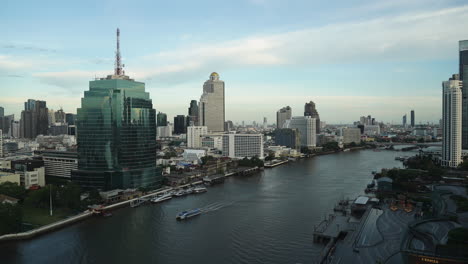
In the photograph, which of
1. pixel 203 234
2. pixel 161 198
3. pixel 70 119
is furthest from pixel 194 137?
pixel 70 119

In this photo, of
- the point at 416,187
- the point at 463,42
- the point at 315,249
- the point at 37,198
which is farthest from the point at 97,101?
the point at 463,42

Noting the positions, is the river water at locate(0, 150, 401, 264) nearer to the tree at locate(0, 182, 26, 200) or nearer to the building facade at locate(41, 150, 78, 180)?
the tree at locate(0, 182, 26, 200)

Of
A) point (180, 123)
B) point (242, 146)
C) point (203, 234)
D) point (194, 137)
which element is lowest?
point (203, 234)

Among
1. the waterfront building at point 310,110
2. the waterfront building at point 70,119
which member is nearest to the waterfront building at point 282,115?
the waterfront building at point 310,110

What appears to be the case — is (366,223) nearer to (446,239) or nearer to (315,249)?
(315,249)

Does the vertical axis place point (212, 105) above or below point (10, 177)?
above

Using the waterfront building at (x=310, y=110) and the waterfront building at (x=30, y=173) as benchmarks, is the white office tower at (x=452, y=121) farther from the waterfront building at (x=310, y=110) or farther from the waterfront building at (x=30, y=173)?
the waterfront building at (x=310, y=110)

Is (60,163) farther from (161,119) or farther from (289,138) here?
(161,119)
